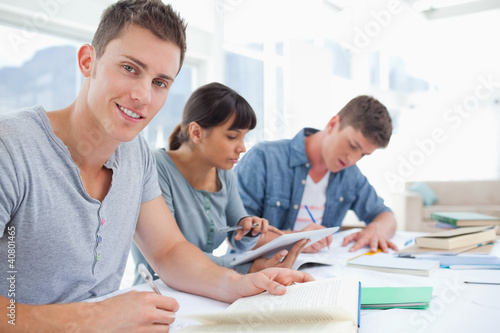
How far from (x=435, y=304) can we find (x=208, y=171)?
37.2 inches

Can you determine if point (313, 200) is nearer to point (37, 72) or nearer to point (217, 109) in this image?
point (217, 109)

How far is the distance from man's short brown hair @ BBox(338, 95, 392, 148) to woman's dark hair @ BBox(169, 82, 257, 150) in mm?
519

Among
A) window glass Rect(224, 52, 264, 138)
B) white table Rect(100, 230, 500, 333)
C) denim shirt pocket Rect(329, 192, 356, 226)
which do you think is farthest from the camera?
window glass Rect(224, 52, 264, 138)

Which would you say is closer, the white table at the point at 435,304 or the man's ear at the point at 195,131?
the white table at the point at 435,304

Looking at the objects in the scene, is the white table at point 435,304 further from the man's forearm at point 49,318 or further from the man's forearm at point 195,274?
the man's forearm at point 49,318

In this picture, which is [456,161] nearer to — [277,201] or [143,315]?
[277,201]

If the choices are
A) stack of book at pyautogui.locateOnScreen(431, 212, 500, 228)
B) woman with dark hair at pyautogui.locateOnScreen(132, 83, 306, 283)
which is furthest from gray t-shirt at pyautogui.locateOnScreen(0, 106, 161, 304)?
stack of book at pyautogui.locateOnScreen(431, 212, 500, 228)

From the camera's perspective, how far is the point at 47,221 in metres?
0.83

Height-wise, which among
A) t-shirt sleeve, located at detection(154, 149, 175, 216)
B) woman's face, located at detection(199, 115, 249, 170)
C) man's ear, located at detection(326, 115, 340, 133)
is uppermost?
man's ear, located at detection(326, 115, 340, 133)

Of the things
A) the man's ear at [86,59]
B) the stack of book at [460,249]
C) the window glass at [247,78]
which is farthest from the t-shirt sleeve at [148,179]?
the window glass at [247,78]

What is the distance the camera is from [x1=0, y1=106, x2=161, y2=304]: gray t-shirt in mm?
770

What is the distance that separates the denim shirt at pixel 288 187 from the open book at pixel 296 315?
4.00ft

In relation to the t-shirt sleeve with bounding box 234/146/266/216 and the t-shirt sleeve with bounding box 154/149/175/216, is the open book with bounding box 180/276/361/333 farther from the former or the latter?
the t-shirt sleeve with bounding box 234/146/266/216

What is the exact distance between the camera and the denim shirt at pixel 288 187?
6.49ft
